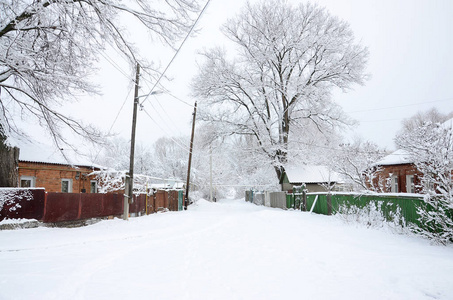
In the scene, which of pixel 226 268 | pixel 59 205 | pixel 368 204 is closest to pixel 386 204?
pixel 368 204

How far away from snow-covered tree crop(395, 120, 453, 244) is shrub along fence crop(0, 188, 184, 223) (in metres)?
11.1

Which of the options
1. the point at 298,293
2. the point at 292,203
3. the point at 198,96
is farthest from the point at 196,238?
the point at 198,96

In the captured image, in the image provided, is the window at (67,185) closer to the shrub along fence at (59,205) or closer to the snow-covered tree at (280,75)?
the shrub along fence at (59,205)

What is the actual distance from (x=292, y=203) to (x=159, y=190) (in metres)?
9.21

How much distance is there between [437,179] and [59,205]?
11501mm

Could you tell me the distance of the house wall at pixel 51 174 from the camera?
15.8 metres

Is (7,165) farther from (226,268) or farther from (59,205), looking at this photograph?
(226,268)

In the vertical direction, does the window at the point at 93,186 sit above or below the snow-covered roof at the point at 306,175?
below

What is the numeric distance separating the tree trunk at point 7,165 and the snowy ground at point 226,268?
1.82 metres

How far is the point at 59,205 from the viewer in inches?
399

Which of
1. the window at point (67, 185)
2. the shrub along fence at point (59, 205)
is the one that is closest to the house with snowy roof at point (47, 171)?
the window at point (67, 185)

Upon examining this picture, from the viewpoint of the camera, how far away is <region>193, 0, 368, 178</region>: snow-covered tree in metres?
21.8

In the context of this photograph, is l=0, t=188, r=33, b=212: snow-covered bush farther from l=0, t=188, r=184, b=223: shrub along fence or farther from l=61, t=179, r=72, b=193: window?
l=61, t=179, r=72, b=193: window

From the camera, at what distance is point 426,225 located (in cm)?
721
